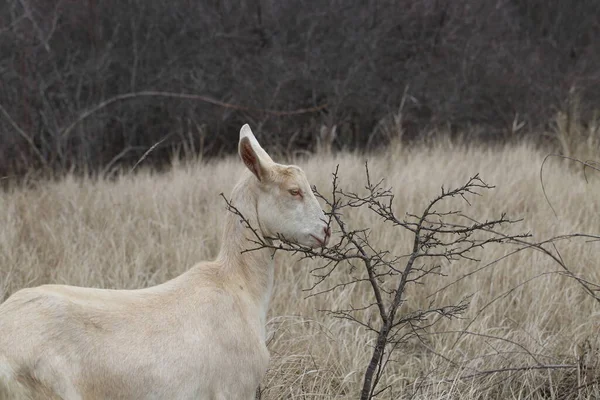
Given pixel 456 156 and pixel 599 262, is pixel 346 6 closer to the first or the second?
pixel 456 156

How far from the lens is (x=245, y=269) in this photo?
2.59 metres

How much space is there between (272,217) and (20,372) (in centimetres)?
93

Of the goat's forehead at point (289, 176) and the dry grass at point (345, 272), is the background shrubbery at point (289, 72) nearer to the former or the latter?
the dry grass at point (345, 272)

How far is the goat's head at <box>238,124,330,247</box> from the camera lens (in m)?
2.48

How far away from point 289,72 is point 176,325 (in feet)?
29.6

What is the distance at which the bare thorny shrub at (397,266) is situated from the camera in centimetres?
251

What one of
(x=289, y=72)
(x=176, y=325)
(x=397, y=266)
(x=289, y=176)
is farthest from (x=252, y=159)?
(x=289, y=72)

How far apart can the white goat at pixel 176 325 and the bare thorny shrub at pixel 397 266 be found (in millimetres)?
82

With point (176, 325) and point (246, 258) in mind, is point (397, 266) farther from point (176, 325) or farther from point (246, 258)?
point (176, 325)

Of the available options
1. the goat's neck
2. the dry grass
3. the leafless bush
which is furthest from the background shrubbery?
the goat's neck

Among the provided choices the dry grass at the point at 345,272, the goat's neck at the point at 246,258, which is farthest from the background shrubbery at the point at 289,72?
the goat's neck at the point at 246,258

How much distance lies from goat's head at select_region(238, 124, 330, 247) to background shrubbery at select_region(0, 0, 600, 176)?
7758 millimetres

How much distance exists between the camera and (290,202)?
2.49m

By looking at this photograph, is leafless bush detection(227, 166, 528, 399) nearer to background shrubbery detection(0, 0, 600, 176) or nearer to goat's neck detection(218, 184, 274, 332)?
goat's neck detection(218, 184, 274, 332)
